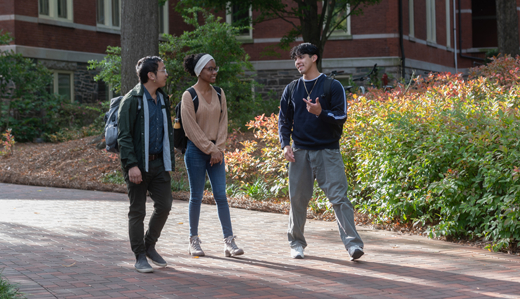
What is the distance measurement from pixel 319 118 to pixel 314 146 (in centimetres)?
27

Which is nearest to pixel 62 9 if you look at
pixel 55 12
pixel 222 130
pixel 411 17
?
pixel 55 12

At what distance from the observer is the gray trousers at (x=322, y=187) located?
221 inches

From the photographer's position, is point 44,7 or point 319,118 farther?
point 44,7

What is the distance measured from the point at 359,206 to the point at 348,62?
15.4 meters

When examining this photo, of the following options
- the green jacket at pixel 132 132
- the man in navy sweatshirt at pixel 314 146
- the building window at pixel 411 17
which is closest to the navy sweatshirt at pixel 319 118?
the man in navy sweatshirt at pixel 314 146

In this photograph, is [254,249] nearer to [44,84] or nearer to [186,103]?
[186,103]

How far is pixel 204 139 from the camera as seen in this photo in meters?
5.73

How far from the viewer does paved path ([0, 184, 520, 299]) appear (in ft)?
15.1

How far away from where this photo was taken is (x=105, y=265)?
5445 mm

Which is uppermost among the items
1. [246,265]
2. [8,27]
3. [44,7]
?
[44,7]

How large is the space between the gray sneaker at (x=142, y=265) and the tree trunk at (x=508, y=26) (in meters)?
13.7

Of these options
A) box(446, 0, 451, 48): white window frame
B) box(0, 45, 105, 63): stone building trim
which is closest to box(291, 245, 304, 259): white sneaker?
box(0, 45, 105, 63): stone building trim

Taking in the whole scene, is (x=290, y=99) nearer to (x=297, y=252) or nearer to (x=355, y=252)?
(x=297, y=252)

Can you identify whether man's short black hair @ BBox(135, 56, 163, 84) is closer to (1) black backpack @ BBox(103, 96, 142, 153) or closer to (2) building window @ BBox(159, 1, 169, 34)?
(1) black backpack @ BBox(103, 96, 142, 153)
